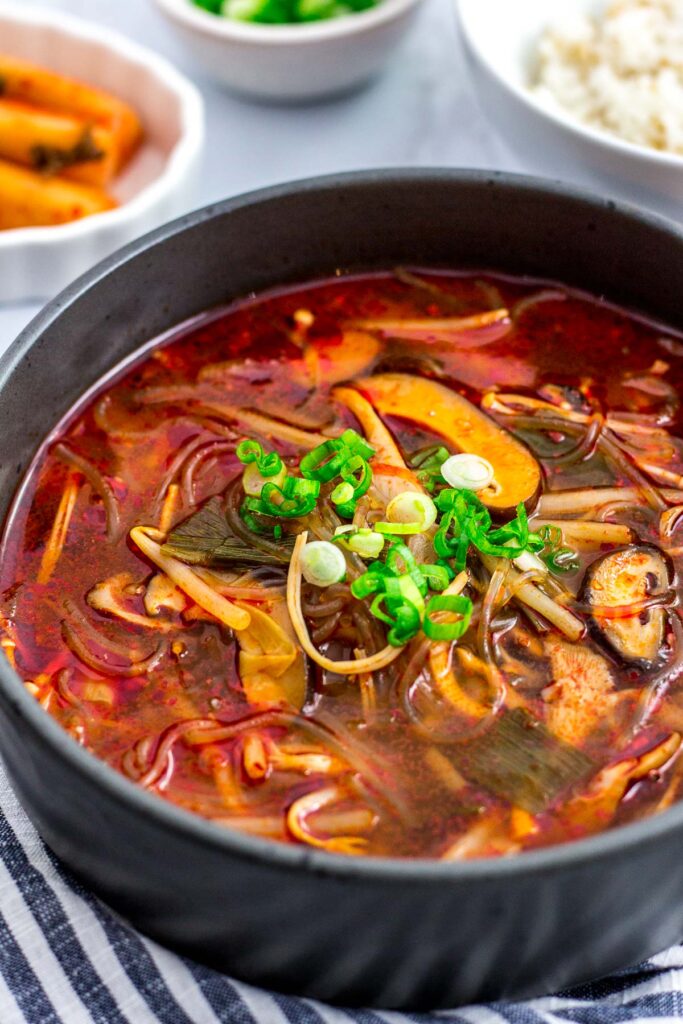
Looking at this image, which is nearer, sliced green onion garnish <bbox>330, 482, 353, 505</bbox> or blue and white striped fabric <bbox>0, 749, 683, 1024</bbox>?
blue and white striped fabric <bbox>0, 749, 683, 1024</bbox>

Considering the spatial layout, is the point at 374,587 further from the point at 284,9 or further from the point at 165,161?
the point at 284,9

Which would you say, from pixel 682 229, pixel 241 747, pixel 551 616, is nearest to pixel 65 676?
pixel 241 747

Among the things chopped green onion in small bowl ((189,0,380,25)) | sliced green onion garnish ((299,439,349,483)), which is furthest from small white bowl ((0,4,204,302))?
sliced green onion garnish ((299,439,349,483))

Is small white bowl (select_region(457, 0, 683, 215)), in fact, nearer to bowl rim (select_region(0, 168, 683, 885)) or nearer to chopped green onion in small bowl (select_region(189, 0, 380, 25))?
chopped green onion in small bowl (select_region(189, 0, 380, 25))

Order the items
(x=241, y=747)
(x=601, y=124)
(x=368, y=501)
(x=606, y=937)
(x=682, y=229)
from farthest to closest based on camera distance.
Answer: (x=601, y=124) → (x=682, y=229) → (x=368, y=501) → (x=241, y=747) → (x=606, y=937)

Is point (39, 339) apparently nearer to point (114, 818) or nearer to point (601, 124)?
point (114, 818)

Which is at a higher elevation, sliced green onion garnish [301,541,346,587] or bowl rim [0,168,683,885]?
bowl rim [0,168,683,885]
